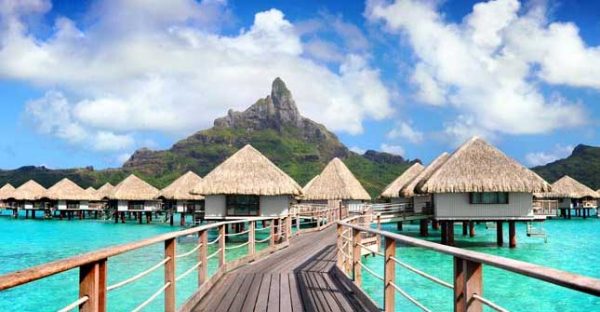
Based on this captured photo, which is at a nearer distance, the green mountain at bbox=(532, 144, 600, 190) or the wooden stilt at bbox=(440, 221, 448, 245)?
the wooden stilt at bbox=(440, 221, 448, 245)

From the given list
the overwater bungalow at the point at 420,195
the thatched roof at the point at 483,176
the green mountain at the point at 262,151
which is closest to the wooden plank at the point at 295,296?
the thatched roof at the point at 483,176

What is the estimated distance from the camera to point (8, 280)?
231 centimetres

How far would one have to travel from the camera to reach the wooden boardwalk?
655 cm

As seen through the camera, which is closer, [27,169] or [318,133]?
[27,169]

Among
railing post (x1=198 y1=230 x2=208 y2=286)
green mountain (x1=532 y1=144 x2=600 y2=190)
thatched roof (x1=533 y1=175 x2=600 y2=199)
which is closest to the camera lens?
railing post (x1=198 y1=230 x2=208 y2=286)

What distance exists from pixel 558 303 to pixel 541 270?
1162 cm

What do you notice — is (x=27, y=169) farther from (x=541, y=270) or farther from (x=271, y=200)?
(x=541, y=270)

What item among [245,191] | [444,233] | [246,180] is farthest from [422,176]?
[245,191]

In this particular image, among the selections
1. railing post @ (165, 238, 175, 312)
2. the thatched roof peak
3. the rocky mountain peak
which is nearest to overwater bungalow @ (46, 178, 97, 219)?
the thatched roof peak

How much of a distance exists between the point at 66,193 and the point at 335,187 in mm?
31082

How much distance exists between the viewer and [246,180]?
28422mm

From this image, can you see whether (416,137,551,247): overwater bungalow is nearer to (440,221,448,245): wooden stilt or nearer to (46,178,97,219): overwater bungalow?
(440,221,448,245): wooden stilt

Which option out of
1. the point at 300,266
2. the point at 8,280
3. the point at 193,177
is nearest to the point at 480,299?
the point at 8,280

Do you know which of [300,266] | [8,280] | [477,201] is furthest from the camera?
[477,201]
